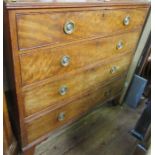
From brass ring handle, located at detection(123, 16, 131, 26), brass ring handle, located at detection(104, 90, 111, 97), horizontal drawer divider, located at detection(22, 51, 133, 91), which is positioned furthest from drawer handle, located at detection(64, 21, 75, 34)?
brass ring handle, located at detection(104, 90, 111, 97)

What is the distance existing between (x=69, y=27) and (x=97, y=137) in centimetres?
99

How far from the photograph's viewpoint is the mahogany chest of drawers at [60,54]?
729 millimetres

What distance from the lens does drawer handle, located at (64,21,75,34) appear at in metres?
0.84

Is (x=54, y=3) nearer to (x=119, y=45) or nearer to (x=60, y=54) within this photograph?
(x=60, y=54)

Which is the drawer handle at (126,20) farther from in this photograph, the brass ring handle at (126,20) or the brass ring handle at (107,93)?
the brass ring handle at (107,93)

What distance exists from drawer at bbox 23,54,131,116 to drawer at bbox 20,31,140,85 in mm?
60

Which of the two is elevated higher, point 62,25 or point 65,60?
point 62,25

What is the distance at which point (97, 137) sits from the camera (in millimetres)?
1456

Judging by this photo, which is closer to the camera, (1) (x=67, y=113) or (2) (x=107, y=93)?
(1) (x=67, y=113)

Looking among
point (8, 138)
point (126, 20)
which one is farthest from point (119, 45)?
point (8, 138)

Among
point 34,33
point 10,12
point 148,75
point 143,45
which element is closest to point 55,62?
point 34,33

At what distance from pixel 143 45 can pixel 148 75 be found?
490 millimetres

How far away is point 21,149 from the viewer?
105cm

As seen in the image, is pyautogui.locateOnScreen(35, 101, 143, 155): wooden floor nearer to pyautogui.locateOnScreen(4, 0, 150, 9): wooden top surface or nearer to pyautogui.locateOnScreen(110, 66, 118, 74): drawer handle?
pyautogui.locateOnScreen(110, 66, 118, 74): drawer handle
